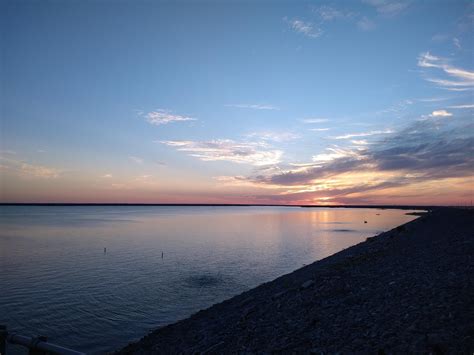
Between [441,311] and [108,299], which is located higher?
[441,311]

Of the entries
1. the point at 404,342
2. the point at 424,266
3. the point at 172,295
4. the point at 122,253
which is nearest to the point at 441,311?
the point at 404,342

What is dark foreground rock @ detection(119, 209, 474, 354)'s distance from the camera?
855 cm

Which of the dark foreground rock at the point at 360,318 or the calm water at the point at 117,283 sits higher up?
the dark foreground rock at the point at 360,318

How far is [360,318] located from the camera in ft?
35.1

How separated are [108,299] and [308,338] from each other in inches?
928

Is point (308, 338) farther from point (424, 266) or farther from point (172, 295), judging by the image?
point (172, 295)

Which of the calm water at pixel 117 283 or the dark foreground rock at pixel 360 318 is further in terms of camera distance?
the calm water at pixel 117 283

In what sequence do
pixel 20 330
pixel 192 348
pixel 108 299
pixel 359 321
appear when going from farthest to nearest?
pixel 108 299
pixel 20 330
pixel 192 348
pixel 359 321

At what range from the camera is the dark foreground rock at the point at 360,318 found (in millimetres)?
8547

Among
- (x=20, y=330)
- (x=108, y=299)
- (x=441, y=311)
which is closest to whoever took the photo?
(x=441, y=311)

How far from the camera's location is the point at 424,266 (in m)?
16.8

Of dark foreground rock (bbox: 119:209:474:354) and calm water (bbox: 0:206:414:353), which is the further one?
calm water (bbox: 0:206:414:353)

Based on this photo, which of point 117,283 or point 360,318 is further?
point 117,283

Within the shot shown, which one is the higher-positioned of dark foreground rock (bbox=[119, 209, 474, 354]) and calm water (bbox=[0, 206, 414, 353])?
dark foreground rock (bbox=[119, 209, 474, 354])
